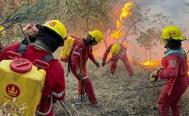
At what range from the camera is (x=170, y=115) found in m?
8.77

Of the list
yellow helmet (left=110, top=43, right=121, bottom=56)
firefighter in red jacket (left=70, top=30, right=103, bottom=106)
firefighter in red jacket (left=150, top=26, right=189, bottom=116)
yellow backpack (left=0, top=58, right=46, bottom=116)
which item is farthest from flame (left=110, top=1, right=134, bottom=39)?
yellow backpack (left=0, top=58, right=46, bottom=116)

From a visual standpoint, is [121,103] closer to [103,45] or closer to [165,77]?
[165,77]

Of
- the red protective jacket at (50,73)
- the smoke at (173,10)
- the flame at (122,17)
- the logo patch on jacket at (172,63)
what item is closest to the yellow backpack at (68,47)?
the logo patch on jacket at (172,63)

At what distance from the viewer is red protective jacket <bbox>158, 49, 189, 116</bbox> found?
25.0ft

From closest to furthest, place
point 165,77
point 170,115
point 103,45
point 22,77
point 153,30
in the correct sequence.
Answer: point 22,77 < point 165,77 < point 170,115 < point 153,30 < point 103,45

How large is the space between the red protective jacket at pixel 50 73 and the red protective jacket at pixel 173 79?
317 centimetres

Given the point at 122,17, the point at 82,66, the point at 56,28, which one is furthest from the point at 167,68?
the point at 122,17

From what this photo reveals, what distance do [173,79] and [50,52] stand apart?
3601mm

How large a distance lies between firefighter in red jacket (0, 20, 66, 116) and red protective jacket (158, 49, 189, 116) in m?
3.17

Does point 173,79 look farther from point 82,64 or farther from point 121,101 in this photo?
point 82,64

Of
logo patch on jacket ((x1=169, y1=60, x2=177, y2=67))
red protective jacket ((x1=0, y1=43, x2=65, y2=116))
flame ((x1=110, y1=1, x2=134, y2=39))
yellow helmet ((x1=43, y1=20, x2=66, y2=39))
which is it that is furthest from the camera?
flame ((x1=110, y1=1, x2=134, y2=39))

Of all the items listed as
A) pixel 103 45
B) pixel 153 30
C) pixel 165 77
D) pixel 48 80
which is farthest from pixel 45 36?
pixel 103 45

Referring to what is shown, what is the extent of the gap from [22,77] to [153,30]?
13667mm

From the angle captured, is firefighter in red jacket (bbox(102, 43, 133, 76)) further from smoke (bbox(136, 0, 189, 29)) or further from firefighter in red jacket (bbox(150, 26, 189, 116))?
smoke (bbox(136, 0, 189, 29))
